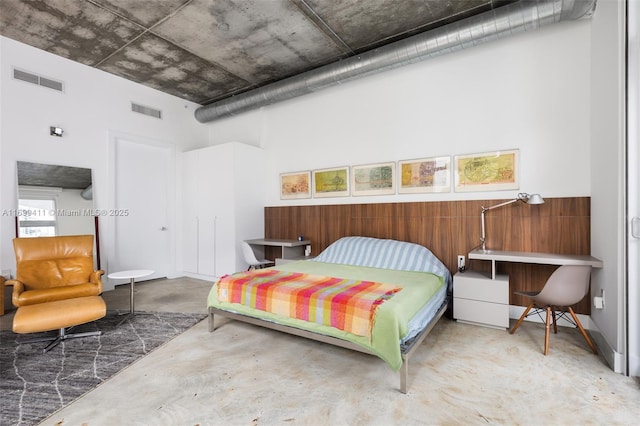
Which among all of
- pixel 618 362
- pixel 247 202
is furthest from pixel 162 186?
pixel 618 362

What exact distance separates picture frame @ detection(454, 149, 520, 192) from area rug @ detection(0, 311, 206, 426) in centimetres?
374

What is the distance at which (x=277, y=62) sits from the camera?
4.74 meters

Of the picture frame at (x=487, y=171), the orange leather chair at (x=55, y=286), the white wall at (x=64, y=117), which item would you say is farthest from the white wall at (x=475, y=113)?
the orange leather chair at (x=55, y=286)

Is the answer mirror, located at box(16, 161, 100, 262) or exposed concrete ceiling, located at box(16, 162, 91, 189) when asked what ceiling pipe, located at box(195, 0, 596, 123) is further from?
mirror, located at box(16, 161, 100, 262)

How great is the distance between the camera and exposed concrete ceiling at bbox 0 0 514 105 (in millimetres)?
3436

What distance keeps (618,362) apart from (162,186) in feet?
22.2

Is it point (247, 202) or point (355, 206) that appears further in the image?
point (247, 202)

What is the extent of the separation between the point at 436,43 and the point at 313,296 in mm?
3264

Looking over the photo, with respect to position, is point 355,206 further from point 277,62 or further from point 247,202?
point 277,62

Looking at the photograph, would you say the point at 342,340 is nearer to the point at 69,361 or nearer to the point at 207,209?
the point at 69,361

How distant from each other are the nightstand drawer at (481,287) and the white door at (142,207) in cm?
528

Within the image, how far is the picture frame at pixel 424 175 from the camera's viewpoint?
160 inches

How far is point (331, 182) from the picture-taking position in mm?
5086

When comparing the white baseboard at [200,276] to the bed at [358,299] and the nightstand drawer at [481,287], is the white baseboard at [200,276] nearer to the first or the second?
the bed at [358,299]
